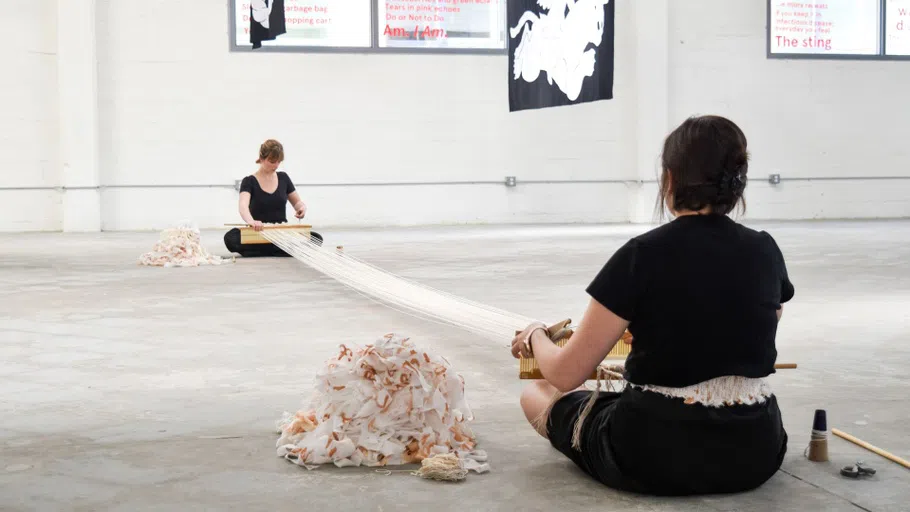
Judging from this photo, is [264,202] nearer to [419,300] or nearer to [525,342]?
[419,300]

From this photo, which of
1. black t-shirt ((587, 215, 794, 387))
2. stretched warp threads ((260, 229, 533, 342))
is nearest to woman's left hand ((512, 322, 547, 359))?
black t-shirt ((587, 215, 794, 387))

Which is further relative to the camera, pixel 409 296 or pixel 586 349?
pixel 409 296

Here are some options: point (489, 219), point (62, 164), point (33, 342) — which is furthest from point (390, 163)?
point (33, 342)

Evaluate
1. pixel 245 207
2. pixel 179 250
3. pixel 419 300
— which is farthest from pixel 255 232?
pixel 419 300

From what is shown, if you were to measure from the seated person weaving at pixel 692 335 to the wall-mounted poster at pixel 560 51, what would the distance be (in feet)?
18.1

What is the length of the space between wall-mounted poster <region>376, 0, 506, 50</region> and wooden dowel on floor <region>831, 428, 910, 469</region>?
464 inches

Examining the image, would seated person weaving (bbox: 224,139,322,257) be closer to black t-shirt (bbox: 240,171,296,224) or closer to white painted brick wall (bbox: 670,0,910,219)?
black t-shirt (bbox: 240,171,296,224)

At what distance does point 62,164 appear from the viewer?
1297 cm

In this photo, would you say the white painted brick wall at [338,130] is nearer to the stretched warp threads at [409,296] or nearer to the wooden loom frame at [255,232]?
the wooden loom frame at [255,232]

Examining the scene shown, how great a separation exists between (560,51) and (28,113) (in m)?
7.76

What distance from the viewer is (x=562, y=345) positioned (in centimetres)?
271

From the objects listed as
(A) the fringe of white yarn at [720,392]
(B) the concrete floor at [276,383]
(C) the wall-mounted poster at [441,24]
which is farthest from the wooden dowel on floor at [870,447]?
(C) the wall-mounted poster at [441,24]

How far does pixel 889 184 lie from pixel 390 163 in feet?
24.4

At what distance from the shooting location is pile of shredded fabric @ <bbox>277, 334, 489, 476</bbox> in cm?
254
